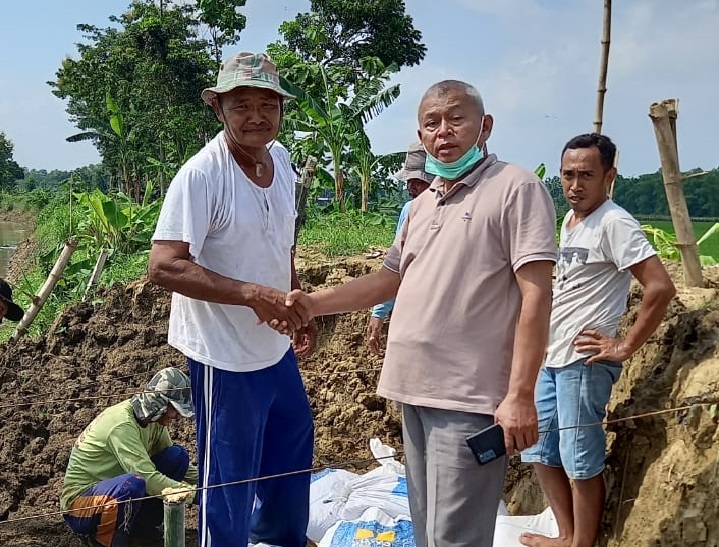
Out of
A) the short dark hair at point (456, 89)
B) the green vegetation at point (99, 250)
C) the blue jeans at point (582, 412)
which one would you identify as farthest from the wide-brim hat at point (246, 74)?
the green vegetation at point (99, 250)

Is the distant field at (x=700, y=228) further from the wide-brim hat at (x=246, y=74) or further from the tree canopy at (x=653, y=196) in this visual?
the wide-brim hat at (x=246, y=74)

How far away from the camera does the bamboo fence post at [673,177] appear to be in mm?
3135

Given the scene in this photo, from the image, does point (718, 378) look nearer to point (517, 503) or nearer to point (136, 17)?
point (517, 503)

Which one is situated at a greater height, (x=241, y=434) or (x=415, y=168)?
(x=415, y=168)

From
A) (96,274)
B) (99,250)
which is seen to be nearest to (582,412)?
(96,274)

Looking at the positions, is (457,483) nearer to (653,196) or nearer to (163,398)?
(163,398)

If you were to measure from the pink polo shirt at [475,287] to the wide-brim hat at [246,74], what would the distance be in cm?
89

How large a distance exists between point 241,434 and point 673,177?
220cm

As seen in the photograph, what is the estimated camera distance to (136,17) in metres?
26.4

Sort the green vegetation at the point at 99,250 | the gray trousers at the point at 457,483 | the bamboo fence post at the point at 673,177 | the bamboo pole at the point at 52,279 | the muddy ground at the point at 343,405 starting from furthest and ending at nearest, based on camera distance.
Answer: the green vegetation at the point at 99,250
the bamboo pole at the point at 52,279
the bamboo fence post at the point at 673,177
the muddy ground at the point at 343,405
the gray trousers at the point at 457,483

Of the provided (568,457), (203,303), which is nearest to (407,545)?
(568,457)

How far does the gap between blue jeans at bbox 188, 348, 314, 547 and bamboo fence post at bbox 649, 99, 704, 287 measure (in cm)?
186

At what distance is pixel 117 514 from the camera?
11.0ft

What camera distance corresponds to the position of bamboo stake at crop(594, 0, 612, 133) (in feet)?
13.1
